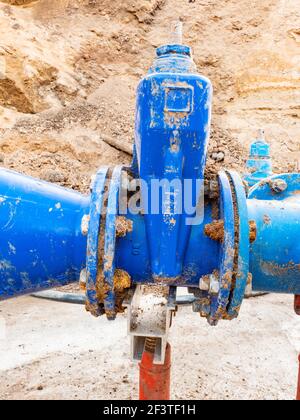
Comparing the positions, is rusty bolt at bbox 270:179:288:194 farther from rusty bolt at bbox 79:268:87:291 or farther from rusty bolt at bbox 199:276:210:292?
rusty bolt at bbox 79:268:87:291

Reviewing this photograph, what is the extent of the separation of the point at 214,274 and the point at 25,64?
258 inches

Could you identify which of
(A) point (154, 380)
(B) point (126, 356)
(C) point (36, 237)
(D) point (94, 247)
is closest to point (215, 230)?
(D) point (94, 247)

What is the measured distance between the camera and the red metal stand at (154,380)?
1.36 m

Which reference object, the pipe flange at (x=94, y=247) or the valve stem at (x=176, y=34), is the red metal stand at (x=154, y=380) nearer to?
the pipe flange at (x=94, y=247)

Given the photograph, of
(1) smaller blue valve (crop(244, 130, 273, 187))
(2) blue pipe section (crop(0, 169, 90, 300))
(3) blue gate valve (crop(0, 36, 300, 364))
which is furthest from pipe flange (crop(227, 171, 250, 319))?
(1) smaller blue valve (crop(244, 130, 273, 187))

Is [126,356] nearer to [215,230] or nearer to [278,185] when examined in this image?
[278,185]

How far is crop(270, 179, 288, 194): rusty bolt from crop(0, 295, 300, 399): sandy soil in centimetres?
134

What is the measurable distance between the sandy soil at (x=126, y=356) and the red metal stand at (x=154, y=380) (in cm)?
81

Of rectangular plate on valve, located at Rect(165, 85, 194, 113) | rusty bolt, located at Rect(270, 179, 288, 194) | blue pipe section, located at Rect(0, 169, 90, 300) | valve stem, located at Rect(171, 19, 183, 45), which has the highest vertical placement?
valve stem, located at Rect(171, 19, 183, 45)

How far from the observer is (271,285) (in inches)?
36.7

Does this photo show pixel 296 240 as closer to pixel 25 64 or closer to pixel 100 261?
pixel 100 261

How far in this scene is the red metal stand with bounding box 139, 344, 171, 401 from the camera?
1357mm

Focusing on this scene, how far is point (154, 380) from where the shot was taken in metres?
1.37
